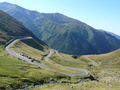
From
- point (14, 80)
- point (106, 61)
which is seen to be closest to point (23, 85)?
point (14, 80)

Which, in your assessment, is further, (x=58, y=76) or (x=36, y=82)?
(x=58, y=76)

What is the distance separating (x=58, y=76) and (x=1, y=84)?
39.5m

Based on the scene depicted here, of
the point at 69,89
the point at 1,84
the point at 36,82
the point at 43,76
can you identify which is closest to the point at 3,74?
the point at 1,84

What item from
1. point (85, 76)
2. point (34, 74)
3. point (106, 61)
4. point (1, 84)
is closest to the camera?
point (1, 84)

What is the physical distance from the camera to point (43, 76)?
86562 millimetres

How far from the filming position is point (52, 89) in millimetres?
69125

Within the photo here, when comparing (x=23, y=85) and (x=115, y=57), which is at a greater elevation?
(x=115, y=57)

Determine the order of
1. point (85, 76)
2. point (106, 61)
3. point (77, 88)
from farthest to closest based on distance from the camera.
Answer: point (106, 61), point (85, 76), point (77, 88)

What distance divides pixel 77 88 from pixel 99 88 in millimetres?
11961

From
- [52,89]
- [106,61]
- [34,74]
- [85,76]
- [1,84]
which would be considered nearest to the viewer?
[1,84]

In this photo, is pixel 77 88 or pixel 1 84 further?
pixel 77 88

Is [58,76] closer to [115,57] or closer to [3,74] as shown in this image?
[3,74]

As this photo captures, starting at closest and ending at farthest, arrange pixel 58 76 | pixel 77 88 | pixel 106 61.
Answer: pixel 77 88 < pixel 58 76 < pixel 106 61

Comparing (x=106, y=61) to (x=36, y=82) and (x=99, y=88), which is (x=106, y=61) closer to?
(x=99, y=88)
